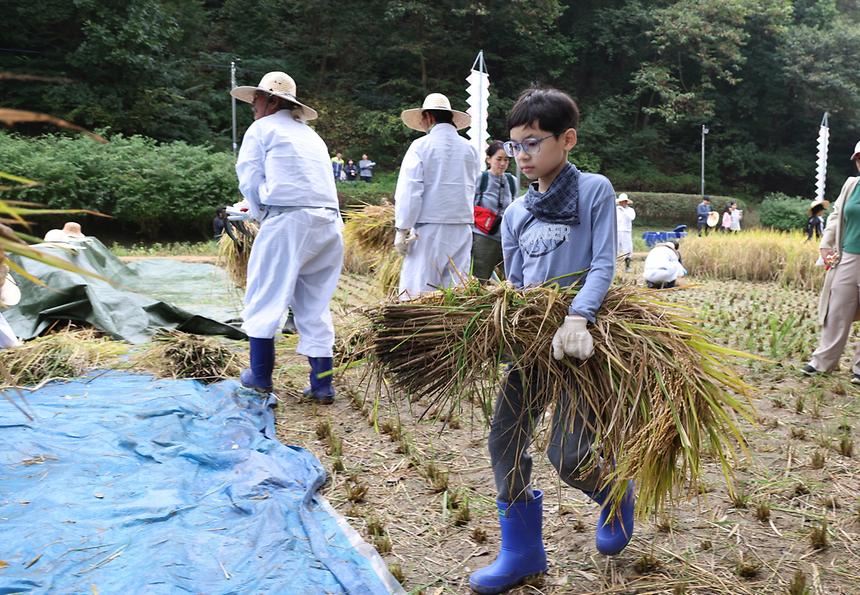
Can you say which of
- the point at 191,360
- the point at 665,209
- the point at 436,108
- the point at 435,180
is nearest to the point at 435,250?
the point at 435,180

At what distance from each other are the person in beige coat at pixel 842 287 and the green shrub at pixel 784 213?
965 inches

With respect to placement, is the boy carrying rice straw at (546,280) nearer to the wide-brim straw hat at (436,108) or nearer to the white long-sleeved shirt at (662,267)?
the wide-brim straw hat at (436,108)

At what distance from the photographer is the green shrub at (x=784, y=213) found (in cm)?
2820

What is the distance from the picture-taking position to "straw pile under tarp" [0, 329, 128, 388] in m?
4.42

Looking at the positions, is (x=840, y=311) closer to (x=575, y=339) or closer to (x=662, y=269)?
(x=662, y=269)

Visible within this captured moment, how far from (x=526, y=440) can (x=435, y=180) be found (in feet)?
9.87

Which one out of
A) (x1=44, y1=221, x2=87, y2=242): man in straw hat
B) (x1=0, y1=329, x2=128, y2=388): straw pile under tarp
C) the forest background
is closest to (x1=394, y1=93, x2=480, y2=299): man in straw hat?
(x1=0, y1=329, x2=128, y2=388): straw pile under tarp

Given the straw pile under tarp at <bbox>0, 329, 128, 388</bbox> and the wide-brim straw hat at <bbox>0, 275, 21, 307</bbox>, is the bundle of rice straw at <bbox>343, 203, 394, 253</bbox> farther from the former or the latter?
the wide-brim straw hat at <bbox>0, 275, 21, 307</bbox>

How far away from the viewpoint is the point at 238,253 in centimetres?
615

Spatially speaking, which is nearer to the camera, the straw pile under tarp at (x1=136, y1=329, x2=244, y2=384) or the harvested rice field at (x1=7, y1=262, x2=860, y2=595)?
the harvested rice field at (x1=7, y1=262, x2=860, y2=595)

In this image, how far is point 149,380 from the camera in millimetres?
4570

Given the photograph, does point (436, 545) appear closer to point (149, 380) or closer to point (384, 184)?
point (149, 380)

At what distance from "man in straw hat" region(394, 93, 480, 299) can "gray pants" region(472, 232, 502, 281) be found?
339 mm

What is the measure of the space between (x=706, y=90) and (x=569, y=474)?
3614 centimetres
